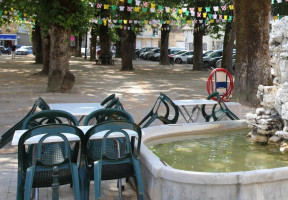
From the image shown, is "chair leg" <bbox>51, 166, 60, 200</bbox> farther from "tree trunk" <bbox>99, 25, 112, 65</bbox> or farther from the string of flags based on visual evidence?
"tree trunk" <bbox>99, 25, 112, 65</bbox>

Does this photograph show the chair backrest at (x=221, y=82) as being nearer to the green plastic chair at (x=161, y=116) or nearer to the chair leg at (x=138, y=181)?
the green plastic chair at (x=161, y=116)

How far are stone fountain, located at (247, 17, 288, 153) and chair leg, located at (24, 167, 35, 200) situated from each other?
3.30 meters

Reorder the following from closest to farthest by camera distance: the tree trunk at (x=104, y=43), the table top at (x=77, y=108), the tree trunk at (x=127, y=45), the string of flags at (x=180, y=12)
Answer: the table top at (x=77, y=108) → the string of flags at (x=180, y=12) → the tree trunk at (x=127, y=45) → the tree trunk at (x=104, y=43)

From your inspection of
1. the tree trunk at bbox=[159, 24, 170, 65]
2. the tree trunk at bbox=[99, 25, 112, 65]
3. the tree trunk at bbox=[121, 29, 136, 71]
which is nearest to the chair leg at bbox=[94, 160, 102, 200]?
the tree trunk at bbox=[121, 29, 136, 71]

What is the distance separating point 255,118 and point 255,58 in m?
5.86

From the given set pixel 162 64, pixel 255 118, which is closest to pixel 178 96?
pixel 255 118

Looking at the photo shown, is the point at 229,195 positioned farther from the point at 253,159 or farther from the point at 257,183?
the point at 253,159

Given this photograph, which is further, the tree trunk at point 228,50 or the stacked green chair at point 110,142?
the tree trunk at point 228,50

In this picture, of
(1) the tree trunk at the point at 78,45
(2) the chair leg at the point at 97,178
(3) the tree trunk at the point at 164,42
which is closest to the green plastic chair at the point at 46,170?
(2) the chair leg at the point at 97,178

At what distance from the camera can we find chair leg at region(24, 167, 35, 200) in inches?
153

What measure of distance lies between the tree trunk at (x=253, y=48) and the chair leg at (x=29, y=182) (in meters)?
8.61

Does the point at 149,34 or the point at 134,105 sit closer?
the point at 134,105

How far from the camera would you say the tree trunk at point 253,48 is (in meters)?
11.5

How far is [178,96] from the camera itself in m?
13.8
